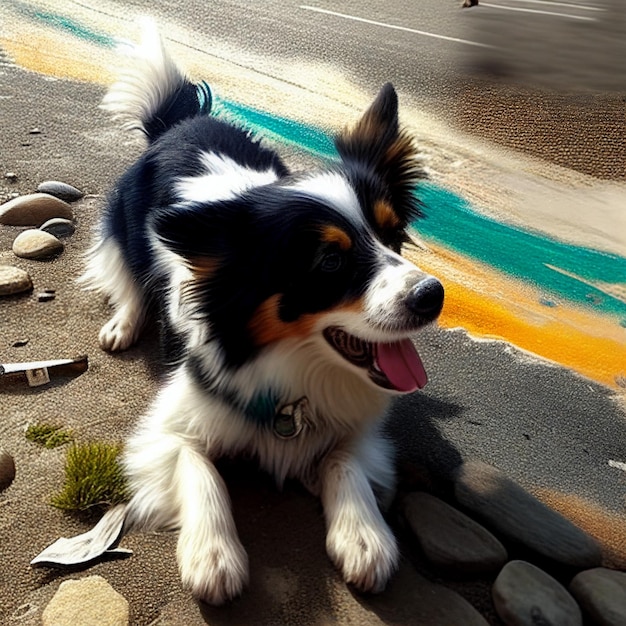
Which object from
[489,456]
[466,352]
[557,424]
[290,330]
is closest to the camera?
[290,330]

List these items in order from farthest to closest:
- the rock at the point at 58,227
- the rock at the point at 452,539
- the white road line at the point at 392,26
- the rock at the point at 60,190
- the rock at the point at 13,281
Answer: the white road line at the point at 392,26
the rock at the point at 60,190
the rock at the point at 58,227
the rock at the point at 13,281
the rock at the point at 452,539

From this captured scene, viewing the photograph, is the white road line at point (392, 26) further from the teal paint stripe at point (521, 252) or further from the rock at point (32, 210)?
the rock at point (32, 210)

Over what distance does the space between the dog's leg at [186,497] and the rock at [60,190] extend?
166 cm

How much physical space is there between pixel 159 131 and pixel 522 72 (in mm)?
1631

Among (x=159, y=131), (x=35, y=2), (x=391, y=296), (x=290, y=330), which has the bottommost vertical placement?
(x=35, y=2)

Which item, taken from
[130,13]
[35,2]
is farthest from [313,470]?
[35,2]

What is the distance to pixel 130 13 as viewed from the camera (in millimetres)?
5012

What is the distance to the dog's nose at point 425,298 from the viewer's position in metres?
1.62

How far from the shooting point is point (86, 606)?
1609 mm

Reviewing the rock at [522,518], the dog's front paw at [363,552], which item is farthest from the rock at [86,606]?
the rock at [522,518]

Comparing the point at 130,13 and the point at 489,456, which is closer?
the point at 489,456

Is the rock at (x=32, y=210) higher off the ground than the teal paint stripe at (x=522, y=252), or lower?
lower

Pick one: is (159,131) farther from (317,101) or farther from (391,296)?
(391,296)

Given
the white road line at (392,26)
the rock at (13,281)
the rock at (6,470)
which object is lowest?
the rock at (13,281)
